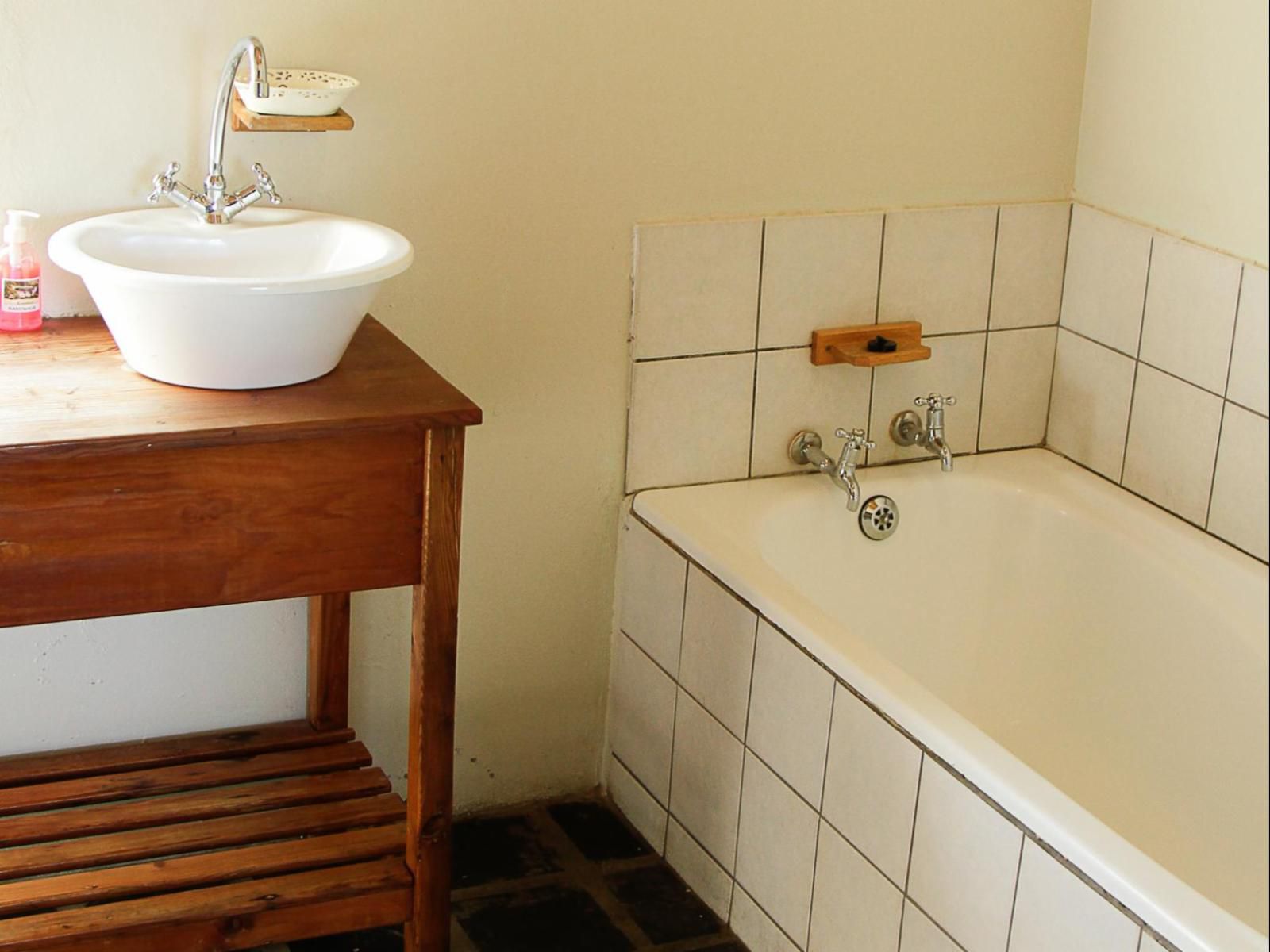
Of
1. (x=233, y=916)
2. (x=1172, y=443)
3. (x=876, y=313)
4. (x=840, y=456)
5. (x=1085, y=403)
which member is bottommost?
(x=233, y=916)

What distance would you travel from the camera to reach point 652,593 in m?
2.28

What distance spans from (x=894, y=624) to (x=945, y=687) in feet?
0.41

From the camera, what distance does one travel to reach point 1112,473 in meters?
1.49

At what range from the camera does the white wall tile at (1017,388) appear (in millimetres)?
2502

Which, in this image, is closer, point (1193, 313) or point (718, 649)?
point (1193, 313)

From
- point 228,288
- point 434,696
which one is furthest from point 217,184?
point 434,696

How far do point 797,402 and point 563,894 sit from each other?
0.82 meters

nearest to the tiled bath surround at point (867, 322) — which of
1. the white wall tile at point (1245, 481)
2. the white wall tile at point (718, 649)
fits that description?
the white wall tile at point (718, 649)

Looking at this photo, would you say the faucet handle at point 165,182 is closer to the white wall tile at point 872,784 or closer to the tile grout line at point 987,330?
the white wall tile at point 872,784

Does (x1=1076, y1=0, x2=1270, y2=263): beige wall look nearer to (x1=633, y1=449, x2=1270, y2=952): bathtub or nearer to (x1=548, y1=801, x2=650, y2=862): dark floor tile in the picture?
(x1=633, y1=449, x2=1270, y2=952): bathtub

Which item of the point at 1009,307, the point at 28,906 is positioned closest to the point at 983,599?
the point at 1009,307

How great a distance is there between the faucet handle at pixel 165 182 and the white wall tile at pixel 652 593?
83 centimetres

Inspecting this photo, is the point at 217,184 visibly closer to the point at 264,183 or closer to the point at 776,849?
the point at 264,183

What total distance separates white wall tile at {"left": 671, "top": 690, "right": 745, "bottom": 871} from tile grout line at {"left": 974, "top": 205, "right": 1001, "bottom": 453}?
701 mm
